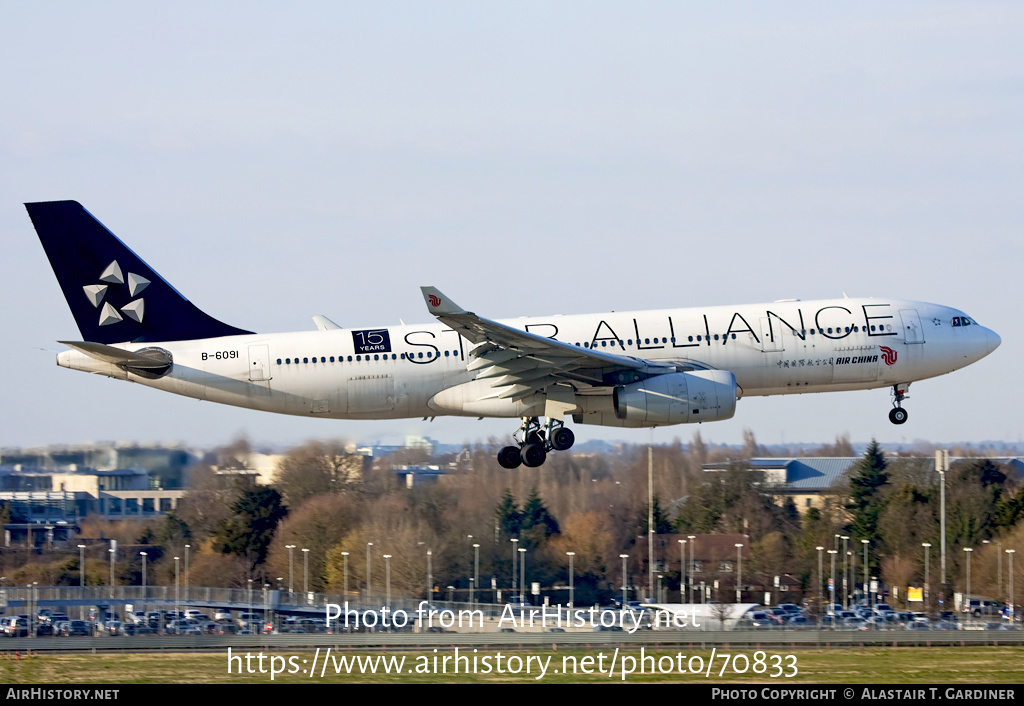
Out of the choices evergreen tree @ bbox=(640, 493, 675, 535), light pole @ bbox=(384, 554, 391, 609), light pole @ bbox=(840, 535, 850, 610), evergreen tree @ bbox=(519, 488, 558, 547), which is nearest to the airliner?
light pole @ bbox=(384, 554, 391, 609)

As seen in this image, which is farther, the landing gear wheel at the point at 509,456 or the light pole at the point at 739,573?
the light pole at the point at 739,573

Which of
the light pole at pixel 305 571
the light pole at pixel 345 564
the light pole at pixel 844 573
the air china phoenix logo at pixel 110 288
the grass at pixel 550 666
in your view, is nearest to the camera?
the grass at pixel 550 666

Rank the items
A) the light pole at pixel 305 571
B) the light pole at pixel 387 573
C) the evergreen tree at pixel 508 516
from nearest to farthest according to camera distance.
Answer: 1. the light pole at pixel 387 573
2. the light pole at pixel 305 571
3. the evergreen tree at pixel 508 516

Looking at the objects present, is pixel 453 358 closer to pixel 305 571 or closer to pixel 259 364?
pixel 259 364

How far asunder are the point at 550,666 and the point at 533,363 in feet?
27.5

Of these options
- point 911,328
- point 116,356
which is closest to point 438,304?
point 116,356

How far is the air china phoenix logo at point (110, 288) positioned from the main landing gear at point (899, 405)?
76.1 feet

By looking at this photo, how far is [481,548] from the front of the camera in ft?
210

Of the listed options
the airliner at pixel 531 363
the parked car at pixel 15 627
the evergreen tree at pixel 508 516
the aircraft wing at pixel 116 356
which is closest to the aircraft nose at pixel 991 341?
the airliner at pixel 531 363

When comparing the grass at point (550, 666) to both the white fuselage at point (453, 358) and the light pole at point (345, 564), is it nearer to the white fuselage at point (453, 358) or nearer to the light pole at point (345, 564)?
the white fuselage at point (453, 358)

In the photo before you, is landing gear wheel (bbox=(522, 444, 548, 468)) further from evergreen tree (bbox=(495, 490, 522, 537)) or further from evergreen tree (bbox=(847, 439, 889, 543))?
evergreen tree (bbox=(847, 439, 889, 543))

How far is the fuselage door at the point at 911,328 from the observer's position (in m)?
40.0

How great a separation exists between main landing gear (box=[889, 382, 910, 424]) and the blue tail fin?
20123 mm

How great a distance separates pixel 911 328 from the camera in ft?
131
